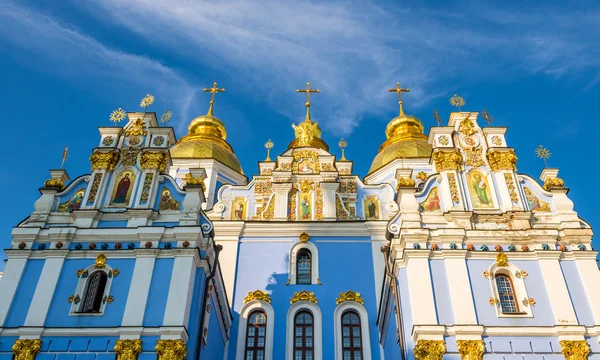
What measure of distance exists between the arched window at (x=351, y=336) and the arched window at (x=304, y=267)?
6.59 ft

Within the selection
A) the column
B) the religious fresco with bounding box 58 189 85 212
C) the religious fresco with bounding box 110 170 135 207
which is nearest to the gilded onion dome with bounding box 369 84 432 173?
the religious fresco with bounding box 110 170 135 207

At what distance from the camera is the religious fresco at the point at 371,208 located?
82.6 ft

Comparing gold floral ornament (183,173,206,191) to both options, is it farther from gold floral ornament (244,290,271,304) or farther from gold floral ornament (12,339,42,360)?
gold floral ornament (12,339,42,360)

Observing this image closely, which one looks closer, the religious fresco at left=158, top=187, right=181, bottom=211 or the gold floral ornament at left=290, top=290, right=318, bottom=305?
the religious fresco at left=158, top=187, right=181, bottom=211

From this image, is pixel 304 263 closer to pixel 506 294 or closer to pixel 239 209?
pixel 239 209

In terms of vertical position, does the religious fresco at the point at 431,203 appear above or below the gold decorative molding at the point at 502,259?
above

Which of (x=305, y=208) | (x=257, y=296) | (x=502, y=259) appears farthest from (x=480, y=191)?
(x=257, y=296)

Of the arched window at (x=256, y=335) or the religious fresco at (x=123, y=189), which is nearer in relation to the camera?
the religious fresco at (x=123, y=189)

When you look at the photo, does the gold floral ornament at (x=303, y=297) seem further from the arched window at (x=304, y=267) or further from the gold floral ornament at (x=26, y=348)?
the gold floral ornament at (x=26, y=348)

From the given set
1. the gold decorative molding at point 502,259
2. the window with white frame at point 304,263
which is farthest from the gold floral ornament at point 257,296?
the gold decorative molding at point 502,259

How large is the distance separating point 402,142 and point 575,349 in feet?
62.9

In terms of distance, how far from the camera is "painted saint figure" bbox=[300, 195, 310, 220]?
24.7m

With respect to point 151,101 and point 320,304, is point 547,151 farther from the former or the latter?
point 151,101

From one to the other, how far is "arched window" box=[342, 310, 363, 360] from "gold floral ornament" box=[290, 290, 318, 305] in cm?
124
